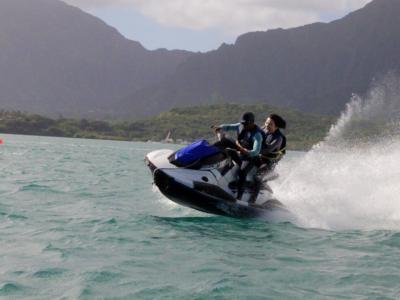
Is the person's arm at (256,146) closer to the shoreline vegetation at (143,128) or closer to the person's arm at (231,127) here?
the person's arm at (231,127)

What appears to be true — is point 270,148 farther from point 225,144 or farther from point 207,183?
point 207,183

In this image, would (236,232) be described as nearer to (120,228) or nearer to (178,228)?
(178,228)

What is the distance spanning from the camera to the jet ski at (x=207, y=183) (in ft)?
39.6

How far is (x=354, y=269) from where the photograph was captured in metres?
8.27

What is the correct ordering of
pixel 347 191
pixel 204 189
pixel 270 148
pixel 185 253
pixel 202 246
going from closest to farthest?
pixel 185 253
pixel 202 246
pixel 204 189
pixel 270 148
pixel 347 191

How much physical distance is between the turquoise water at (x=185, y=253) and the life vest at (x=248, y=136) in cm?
175

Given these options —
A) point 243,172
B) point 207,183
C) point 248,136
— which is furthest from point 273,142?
point 207,183

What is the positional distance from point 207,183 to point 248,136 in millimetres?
1445

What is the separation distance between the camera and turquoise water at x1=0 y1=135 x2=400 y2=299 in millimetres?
6941

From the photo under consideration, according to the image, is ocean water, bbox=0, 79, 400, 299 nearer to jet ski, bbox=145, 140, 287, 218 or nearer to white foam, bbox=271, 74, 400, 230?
white foam, bbox=271, 74, 400, 230

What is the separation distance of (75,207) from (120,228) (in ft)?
10.7

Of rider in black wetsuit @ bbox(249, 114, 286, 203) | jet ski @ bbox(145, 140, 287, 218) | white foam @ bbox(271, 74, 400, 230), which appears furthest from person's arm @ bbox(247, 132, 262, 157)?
white foam @ bbox(271, 74, 400, 230)

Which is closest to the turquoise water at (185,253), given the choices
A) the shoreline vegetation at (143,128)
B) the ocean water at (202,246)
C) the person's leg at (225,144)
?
the ocean water at (202,246)

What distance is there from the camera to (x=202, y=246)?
9398 millimetres
